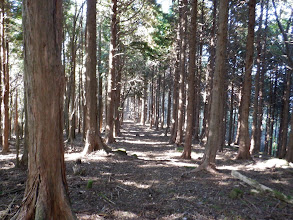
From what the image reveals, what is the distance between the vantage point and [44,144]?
11.3 ft

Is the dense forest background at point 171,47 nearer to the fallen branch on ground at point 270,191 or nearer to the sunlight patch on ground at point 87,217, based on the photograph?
the fallen branch on ground at point 270,191

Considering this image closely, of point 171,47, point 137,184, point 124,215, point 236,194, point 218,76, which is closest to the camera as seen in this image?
point 124,215

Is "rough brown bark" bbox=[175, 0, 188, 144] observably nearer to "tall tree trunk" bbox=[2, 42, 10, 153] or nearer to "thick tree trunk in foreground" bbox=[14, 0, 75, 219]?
"tall tree trunk" bbox=[2, 42, 10, 153]

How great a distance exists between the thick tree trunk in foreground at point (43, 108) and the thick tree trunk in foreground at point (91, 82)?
23.9 feet

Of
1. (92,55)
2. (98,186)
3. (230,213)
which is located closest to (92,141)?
(92,55)

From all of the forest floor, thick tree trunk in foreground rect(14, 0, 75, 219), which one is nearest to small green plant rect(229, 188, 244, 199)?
the forest floor

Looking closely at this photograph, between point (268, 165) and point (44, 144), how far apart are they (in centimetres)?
980

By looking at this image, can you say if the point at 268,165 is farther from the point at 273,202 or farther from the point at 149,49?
the point at 149,49

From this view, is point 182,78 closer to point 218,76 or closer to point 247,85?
point 247,85

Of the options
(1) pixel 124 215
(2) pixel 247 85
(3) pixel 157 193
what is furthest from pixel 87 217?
(2) pixel 247 85

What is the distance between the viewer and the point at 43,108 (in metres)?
3.39

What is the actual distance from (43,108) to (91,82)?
754cm

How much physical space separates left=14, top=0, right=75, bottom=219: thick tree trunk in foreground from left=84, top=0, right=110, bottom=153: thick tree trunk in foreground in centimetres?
729

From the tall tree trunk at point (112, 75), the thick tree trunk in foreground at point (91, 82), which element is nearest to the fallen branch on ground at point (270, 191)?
the thick tree trunk in foreground at point (91, 82)
